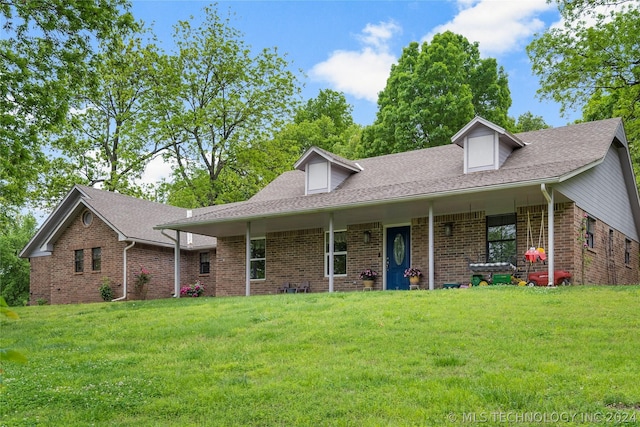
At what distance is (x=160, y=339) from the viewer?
11.1 meters

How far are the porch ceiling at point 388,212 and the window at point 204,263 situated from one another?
428 centimetres

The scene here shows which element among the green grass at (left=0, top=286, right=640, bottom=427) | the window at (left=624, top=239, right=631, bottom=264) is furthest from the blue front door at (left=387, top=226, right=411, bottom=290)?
the window at (left=624, top=239, right=631, bottom=264)

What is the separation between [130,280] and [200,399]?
18026 millimetres

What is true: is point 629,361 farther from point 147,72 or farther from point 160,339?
point 147,72

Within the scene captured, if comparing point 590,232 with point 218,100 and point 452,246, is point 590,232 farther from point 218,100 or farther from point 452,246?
point 218,100

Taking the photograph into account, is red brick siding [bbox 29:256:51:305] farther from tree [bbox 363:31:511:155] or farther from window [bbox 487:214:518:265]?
window [bbox 487:214:518:265]

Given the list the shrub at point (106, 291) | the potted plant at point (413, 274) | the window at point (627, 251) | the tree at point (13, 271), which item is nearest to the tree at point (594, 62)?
the window at point (627, 251)

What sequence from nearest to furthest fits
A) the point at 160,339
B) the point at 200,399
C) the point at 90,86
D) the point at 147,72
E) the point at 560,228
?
1. the point at 200,399
2. the point at 160,339
3. the point at 560,228
4. the point at 90,86
5. the point at 147,72

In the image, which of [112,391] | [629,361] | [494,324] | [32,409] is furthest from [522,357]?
[32,409]

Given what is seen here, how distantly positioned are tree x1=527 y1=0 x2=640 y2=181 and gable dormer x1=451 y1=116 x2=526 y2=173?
951 cm

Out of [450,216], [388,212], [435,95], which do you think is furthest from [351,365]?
[435,95]

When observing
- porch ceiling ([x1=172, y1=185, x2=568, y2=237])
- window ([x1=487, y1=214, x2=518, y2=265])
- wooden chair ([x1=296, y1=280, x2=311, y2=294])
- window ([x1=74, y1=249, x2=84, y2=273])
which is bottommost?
wooden chair ([x1=296, y1=280, x2=311, y2=294])

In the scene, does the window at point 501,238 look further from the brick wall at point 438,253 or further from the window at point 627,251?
the window at point 627,251

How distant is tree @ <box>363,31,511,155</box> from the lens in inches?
1325
